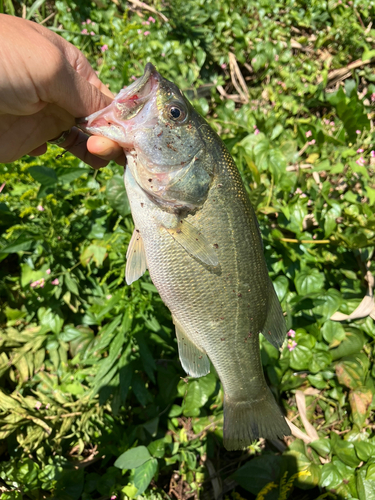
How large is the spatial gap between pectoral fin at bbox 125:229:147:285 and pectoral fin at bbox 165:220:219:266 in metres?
0.21

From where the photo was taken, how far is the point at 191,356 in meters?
1.64

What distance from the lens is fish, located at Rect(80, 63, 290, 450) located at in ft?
4.56

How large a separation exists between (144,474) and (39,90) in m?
2.28

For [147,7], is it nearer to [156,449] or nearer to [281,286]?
[281,286]

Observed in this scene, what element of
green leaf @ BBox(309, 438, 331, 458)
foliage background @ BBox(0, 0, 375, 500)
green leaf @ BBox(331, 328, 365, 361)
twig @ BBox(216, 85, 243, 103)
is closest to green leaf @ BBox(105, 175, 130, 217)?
foliage background @ BBox(0, 0, 375, 500)

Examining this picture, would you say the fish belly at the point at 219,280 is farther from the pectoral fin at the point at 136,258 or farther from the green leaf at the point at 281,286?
the green leaf at the point at 281,286

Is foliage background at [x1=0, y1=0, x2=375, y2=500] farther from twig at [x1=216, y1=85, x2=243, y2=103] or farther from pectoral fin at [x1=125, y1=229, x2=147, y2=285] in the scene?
twig at [x1=216, y1=85, x2=243, y2=103]

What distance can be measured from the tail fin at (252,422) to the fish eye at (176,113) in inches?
59.2

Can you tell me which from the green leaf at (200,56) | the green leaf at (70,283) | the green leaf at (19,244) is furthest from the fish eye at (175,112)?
the green leaf at (200,56)

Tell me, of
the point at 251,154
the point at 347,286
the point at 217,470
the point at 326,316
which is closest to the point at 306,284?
the point at 326,316

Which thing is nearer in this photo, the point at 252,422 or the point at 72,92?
the point at 72,92

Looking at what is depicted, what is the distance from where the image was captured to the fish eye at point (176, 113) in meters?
1.40

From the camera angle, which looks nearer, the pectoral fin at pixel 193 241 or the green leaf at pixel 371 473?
the pectoral fin at pixel 193 241

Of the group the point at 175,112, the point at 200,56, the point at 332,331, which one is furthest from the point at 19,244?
the point at 200,56
